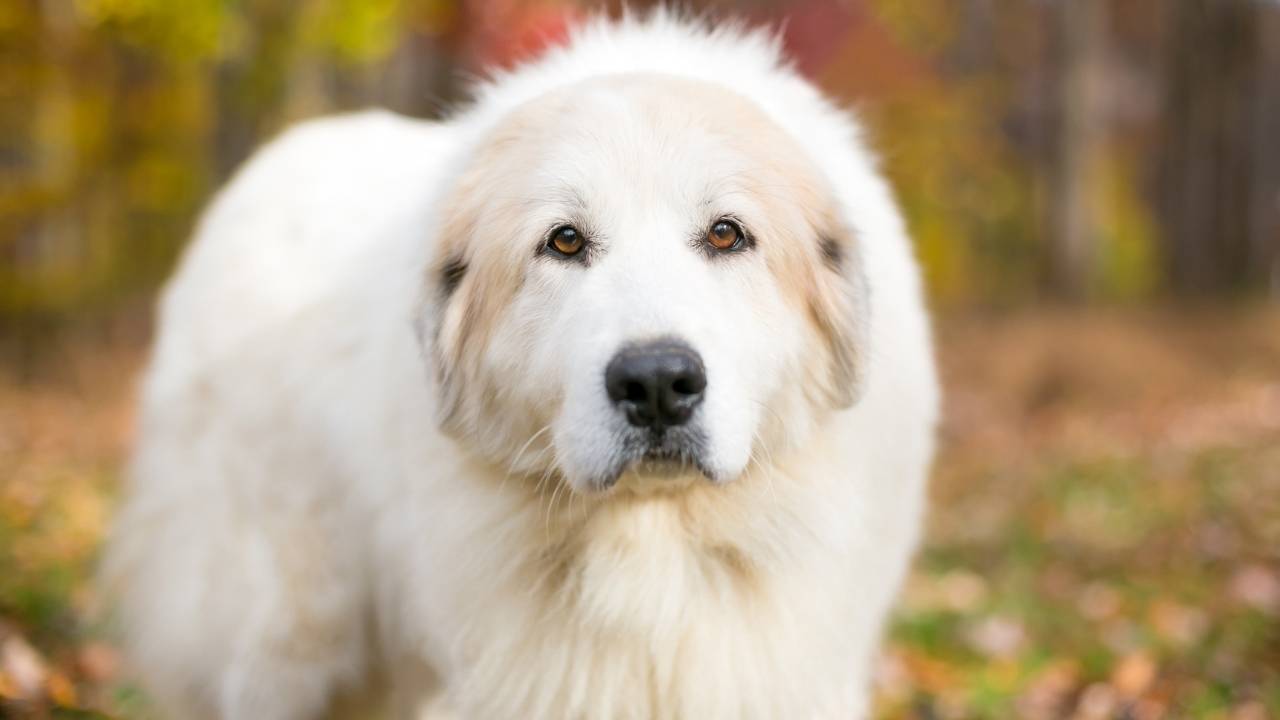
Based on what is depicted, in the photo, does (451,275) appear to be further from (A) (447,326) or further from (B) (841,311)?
(B) (841,311)

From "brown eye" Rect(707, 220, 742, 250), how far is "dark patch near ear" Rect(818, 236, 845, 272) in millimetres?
230

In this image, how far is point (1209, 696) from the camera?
12.8ft

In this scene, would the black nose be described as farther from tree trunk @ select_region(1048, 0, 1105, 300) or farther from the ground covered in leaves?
tree trunk @ select_region(1048, 0, 1105, 300)

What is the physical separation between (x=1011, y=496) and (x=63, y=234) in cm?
938

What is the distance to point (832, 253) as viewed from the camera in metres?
2.76

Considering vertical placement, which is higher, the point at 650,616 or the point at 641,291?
the point at 641,291

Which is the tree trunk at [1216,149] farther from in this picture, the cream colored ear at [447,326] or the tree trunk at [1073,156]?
the cream colored ear at [447,326]

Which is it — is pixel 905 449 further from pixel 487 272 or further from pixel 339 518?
pixel 339 518

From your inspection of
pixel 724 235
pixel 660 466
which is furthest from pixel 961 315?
pixel 660 466

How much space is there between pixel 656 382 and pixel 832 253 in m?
0.68

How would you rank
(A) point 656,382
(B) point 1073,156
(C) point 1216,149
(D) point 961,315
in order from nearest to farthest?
(A) point 656,382, (C) point 1216,149, (D) point 961,315, (B) point 1073,156

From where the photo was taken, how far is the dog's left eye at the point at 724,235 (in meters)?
2.61

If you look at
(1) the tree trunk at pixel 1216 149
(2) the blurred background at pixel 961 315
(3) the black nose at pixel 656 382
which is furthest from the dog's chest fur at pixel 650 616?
(1) the tree trunk at pixel 1216 149

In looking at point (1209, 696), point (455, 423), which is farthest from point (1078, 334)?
point (455, 423)
